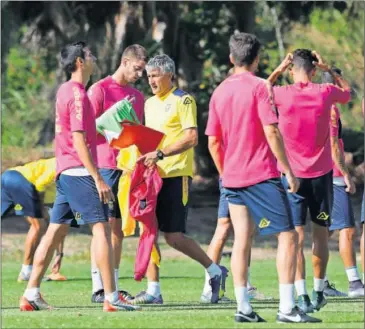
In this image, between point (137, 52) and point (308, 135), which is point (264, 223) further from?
point (137, 52)

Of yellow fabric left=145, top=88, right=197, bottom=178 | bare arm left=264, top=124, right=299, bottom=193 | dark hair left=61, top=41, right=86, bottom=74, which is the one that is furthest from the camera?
yellow fabric left=145, top=88, right=197, bottom=178

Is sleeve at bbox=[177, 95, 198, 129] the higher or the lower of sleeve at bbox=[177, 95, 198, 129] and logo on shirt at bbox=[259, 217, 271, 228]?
the higher

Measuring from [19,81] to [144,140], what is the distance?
122 feet

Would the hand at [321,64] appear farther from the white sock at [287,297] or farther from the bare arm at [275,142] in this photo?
the white sock at [287,297]

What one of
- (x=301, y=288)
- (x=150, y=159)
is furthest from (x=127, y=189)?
(x=301, y=288)

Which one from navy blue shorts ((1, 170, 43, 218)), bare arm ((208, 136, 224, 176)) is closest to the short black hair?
bare arm ((208, 136, 224, 176))

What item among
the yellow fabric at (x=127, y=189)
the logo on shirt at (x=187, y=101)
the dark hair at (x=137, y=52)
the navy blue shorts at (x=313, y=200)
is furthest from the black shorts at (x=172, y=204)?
the dark hair at (x=137, y=52)

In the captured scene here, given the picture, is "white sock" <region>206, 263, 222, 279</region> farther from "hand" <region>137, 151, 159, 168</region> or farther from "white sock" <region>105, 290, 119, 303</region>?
"white sock" <region>105, 290, 119, 303</region>

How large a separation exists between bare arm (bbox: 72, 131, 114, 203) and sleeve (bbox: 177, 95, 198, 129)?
1.44 m

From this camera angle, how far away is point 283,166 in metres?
10.5

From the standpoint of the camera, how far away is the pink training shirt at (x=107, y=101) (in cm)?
1312

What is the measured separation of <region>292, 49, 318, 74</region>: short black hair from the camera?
11.7m

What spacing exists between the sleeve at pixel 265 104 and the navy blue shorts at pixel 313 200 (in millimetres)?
1585

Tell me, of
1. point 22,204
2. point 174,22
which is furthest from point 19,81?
point 22,204
